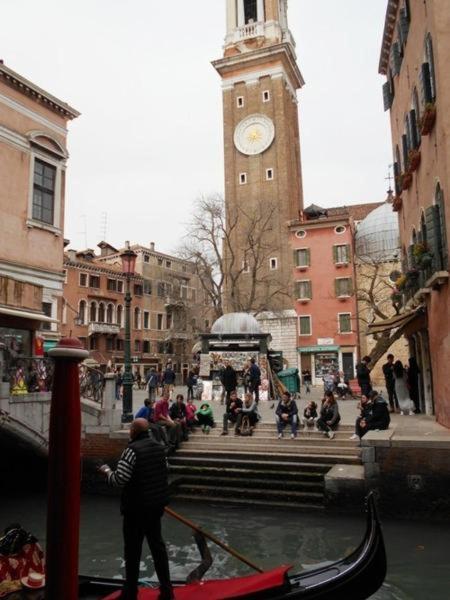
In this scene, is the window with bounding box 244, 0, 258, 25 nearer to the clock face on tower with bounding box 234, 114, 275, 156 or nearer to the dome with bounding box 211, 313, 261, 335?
the clock face on tower with bounding box 234, 114, 275, 156

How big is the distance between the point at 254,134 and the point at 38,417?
115ft

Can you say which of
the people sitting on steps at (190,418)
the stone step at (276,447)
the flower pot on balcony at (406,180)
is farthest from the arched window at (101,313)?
the stone step at (276,447)

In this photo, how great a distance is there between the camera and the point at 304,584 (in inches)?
178

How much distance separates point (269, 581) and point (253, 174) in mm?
38770

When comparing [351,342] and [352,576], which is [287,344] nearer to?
[351,342]

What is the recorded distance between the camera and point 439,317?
1079 centimetres

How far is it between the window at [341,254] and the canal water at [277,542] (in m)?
28.7

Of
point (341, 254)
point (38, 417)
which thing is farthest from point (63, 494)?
point (341, 254)

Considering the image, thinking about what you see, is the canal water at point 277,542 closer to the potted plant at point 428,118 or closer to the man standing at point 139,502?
the man standing at point 139,502

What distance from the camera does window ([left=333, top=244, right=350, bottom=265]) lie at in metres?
36.4

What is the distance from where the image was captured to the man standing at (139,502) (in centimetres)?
431

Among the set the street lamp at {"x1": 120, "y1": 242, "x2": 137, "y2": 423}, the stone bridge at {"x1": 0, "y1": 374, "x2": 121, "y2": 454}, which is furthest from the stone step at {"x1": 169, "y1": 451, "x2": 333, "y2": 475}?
the stone bridge at {"x1": 0, "y1": 374, "x2": 121, "y2": 454}

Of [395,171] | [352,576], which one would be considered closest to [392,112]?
[395,171]

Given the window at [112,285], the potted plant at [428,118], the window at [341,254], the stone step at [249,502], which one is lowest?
the stone step at [249,502]
